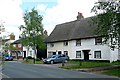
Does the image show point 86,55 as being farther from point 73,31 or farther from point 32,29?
point 32,29

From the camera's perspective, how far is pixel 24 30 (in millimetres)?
56656

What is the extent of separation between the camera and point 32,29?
Result: 55656 mm

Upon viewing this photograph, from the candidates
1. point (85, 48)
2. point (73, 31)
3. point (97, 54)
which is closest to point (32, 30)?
point (73, 31)

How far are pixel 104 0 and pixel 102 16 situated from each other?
1661 mm

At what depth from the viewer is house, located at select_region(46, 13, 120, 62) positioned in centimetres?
4678

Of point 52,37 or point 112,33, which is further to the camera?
point 52,37

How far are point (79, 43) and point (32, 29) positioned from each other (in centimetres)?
1021

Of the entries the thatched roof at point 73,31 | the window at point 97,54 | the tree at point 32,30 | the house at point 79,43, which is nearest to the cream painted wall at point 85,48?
the house at point 79,43

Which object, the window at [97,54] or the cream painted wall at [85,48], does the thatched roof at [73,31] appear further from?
the window at [97,54]

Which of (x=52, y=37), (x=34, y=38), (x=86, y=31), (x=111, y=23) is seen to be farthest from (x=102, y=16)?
(x=52, y=37)

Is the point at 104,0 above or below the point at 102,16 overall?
above

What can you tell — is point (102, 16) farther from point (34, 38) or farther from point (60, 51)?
point (60, 51)

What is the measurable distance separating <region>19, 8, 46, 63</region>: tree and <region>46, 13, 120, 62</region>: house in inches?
215

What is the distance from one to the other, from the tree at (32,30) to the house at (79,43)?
17.9 feet
